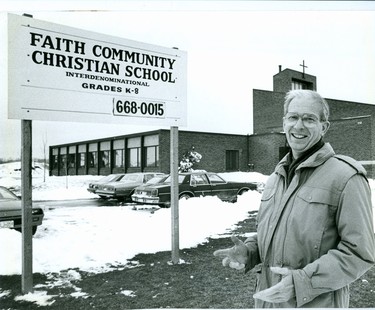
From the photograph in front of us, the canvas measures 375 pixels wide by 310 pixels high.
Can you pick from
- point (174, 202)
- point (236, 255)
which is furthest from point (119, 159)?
Result: point (236, 255)

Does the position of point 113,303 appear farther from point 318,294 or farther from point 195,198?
point 195,198

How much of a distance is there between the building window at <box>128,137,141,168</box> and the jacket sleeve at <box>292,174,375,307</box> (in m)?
2.83

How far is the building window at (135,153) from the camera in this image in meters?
3.92

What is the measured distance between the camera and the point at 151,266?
294 cm

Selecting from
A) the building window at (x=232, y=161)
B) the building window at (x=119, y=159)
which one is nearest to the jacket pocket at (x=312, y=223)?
the building window at (x=119, y=159)

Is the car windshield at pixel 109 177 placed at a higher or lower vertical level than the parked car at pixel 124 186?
higher

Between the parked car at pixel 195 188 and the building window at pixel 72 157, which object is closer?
the building window at pixel 72 157

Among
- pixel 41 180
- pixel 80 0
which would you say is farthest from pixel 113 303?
pixel 80 0

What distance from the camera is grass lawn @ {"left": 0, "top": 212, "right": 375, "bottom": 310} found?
2.29 m

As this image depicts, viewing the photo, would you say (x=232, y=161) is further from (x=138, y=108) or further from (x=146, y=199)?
(x=138, y=108)

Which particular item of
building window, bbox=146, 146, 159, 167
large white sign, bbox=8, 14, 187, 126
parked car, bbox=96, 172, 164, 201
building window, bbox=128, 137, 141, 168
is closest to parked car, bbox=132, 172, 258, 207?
parked car, bbox=96, 172, 164, 201

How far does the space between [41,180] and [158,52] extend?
154cm

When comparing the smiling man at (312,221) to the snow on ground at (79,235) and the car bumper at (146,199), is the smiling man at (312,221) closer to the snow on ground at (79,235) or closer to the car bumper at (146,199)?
the snow on ground at (79,235)

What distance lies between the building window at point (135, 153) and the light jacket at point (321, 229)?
8.60 feet
